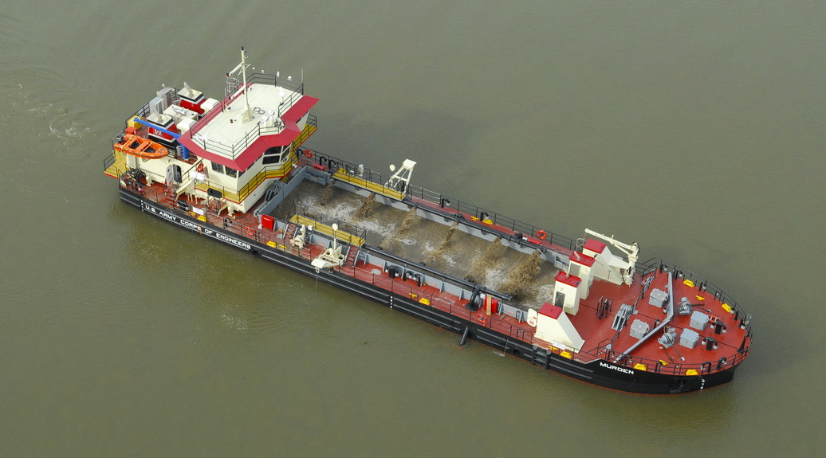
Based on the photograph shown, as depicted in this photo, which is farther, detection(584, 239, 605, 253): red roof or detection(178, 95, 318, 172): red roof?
detection(178, 95, 318, 172): red roof

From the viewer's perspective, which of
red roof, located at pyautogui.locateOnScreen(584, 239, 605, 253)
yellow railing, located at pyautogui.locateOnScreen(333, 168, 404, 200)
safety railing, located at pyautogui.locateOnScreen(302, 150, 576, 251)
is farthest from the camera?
yellow railing, located at pyautogui.locateOnScreen(333, 168, 404, 200)

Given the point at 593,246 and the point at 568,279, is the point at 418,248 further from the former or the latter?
the point at 593,246

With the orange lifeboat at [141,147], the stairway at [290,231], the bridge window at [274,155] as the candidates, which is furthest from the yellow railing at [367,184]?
the orange lifeboat at [141,147]

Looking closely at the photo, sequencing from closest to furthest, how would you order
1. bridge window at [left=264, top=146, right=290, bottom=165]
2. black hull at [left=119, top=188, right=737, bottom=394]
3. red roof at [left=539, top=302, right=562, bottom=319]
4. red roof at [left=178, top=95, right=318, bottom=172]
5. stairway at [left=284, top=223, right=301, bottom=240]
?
red roof at [left=539, top=302, right=562, bottom=319] < black hull at [left=119, top=188, right=737, bottom=394] < red roof at [left=178, top=95, right=318, bottom=172] < stairway at [left=284, top=223, right=301, bottom=240] < bridge window at [left=264, top=146, right=290, bottom=165]

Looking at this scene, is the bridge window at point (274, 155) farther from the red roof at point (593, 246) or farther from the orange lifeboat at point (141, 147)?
the red roof at point (593, 246)

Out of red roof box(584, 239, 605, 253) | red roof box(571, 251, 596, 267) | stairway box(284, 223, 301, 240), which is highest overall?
red roof box(584, 239, 605, 253)

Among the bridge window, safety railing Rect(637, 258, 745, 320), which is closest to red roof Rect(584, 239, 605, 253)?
safety railing Rect(637, 258, 745, 320)

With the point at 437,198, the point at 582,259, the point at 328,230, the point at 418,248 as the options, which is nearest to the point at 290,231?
the point at 328,230

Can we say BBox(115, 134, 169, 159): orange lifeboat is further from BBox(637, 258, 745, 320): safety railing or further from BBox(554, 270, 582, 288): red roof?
BBox(637, 258, 745, 320): safety railing

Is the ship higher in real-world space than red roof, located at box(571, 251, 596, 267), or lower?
lower
